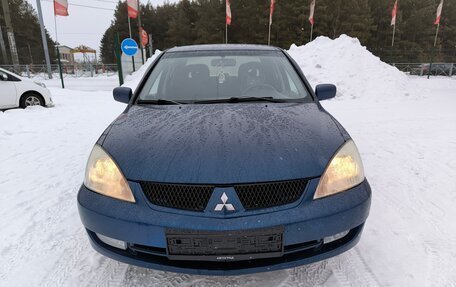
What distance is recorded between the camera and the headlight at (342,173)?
166 centimetres

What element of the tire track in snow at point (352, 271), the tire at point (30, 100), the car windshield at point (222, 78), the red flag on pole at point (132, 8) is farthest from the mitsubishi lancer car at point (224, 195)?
the red flag on pole at point (132, 8)

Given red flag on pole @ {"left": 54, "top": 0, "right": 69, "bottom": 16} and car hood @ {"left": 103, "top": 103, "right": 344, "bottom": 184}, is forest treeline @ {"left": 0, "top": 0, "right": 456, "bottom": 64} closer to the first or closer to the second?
red flag on pole @ {"left": 54, "top": 0, "right": 69, "bottom": 16}

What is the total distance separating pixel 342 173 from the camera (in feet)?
5.72

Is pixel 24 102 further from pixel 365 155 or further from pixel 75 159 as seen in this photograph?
pixel 365 155

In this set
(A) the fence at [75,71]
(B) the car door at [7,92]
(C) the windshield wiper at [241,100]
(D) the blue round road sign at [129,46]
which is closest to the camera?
(C) the windshield wiper at [241,100]

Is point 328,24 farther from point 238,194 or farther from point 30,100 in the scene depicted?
point 238,194

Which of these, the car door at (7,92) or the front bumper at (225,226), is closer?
the front bumper at (225,226)

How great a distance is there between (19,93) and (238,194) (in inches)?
333

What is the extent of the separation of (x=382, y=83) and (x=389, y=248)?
9525 millimetres

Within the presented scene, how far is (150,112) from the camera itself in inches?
91.5

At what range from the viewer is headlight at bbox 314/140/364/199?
1.66 meters

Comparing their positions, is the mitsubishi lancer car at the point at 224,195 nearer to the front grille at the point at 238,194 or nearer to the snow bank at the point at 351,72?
the front grille at the point at 238,194

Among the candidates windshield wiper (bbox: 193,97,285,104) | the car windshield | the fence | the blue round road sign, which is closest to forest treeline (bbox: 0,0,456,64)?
the fence

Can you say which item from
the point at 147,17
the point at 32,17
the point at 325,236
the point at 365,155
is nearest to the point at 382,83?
the point at 365,155
